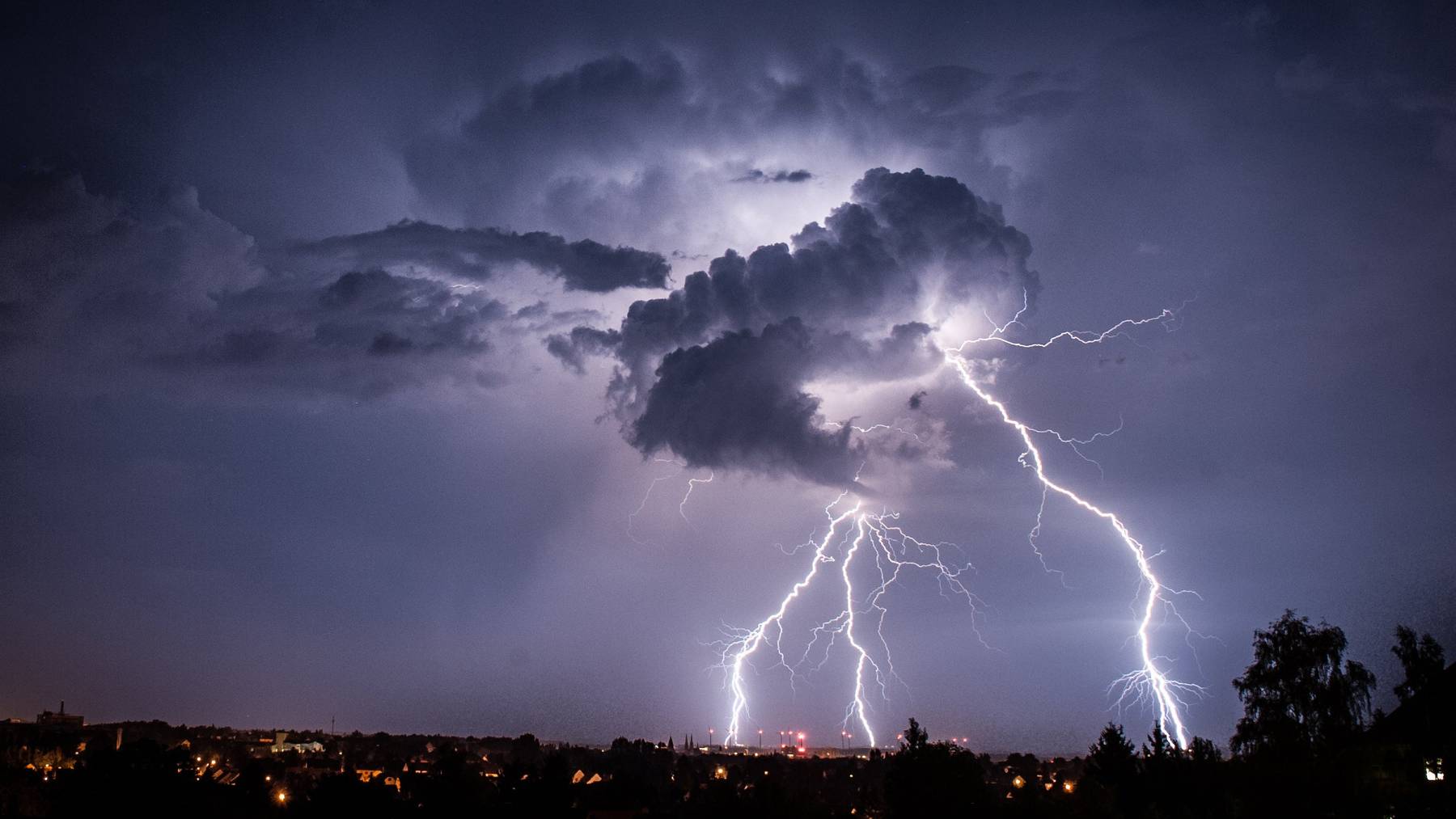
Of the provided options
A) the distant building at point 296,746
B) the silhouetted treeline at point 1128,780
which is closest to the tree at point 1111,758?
the silhouetted treeline at point 1128,780

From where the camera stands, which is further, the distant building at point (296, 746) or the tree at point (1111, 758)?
the distant building at point (296, 746)

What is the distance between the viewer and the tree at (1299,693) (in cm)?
3061

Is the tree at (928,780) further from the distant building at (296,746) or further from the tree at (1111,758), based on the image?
the distant building at (296,746)

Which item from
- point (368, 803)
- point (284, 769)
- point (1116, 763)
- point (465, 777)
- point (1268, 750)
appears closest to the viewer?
point (368, 803)

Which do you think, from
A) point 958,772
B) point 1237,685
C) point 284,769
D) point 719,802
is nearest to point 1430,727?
point 1237,685

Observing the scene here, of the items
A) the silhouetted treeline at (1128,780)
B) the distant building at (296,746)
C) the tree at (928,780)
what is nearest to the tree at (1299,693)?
the silhouetted treeline at (1128,780)

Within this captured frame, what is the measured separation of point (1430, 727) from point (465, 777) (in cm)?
2715

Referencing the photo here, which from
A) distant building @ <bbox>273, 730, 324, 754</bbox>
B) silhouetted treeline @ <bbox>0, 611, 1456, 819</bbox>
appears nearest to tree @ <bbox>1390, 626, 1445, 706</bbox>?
silhouetted treeline @ <bbox>0, 611, 1456, 819</bbox>

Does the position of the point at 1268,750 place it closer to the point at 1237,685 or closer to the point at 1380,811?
the point at 1237,685

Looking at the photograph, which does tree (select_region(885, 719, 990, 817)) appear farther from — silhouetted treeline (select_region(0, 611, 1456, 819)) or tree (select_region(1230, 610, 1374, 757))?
tree (select_region(1230, 610, 1374, 757))

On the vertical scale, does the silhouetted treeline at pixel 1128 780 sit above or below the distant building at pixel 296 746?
above

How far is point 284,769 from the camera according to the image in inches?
2440

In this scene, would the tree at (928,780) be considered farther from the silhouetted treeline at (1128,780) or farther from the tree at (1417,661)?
the tree at (1417,661)

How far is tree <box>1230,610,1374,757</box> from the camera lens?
100ft
